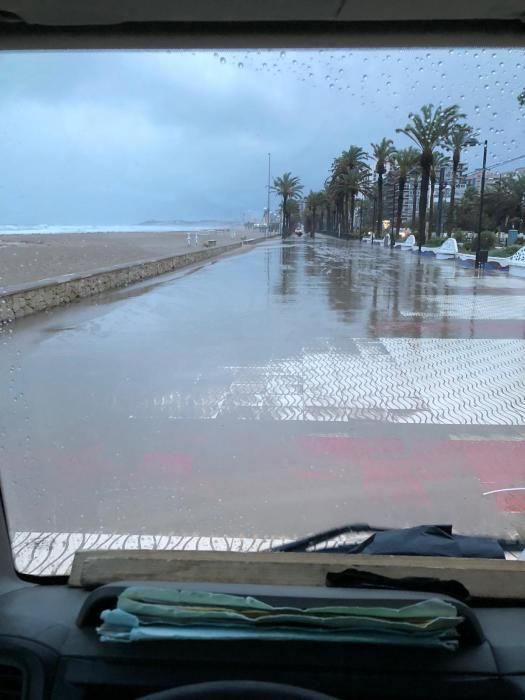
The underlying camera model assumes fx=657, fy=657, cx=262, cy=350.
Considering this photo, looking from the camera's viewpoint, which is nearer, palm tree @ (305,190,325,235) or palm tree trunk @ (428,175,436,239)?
palm tree @ (305,190,325,235)

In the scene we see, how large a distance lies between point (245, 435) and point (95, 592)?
13.5 ft

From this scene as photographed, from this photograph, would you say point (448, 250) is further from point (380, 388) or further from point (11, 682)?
Result: point (11, 682)

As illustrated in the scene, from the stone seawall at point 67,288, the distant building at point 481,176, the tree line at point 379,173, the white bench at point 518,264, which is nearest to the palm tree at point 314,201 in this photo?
the tree line at point 379,173

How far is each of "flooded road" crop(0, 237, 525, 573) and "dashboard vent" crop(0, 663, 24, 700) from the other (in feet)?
3.72

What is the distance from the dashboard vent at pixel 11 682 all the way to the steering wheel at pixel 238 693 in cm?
42

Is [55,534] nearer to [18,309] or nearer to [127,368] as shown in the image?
[127,368]

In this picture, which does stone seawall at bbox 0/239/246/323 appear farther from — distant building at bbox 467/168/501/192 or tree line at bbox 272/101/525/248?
distant building at bbox 467/168/501/192

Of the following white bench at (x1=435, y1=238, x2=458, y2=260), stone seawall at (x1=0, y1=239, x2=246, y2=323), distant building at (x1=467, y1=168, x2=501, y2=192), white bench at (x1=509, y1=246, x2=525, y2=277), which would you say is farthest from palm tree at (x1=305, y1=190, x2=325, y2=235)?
white bench at (x1=435, y1=238, x2=458, y2=260)

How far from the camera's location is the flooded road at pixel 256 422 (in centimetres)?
421

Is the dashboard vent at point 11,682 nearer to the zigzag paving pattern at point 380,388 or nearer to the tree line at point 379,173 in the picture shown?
the tree line at point 379,173

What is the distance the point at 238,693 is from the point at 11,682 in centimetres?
66

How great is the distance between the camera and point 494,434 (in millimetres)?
6000

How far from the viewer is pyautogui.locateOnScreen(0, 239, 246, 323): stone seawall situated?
11.6 meters

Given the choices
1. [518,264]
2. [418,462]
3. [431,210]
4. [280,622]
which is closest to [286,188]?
[418,462]
